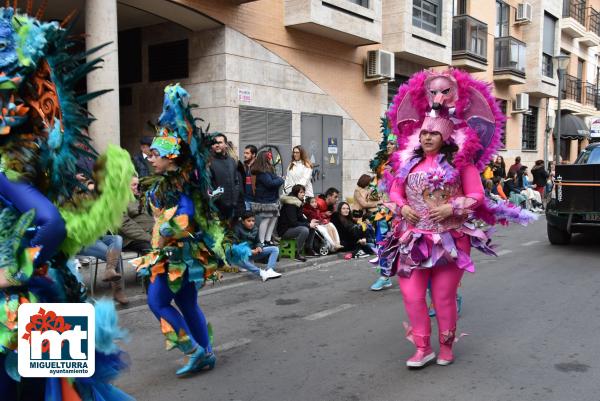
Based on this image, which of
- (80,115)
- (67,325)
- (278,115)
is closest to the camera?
(67,325)

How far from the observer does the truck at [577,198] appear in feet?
32.7

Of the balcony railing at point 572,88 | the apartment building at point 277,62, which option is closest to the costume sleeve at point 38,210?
the apartment building at point 277,62

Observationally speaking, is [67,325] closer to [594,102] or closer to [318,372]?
[318,372]

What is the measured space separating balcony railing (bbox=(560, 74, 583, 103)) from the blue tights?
30.9m

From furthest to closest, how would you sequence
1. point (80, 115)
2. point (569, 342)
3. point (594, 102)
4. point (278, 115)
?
1. point (594, 102)
2. point (278, 115)
3. point (569, 342)
4. point (80, 115)

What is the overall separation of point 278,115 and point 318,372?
9162mm

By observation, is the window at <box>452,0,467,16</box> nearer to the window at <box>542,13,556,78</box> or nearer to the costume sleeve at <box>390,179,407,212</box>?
the window at <box>542,13,556,78</box>

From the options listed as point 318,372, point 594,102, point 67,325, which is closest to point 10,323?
point 67,325

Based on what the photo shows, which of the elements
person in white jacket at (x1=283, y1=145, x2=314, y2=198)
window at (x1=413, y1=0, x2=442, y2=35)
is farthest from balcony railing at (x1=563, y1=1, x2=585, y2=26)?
person in white jacket at (x1=283, y1=145, x2=314, y2=198)

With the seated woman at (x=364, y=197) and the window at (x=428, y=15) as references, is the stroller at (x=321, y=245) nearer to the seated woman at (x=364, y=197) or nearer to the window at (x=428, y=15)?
the seated woman at (x=364, y=197)

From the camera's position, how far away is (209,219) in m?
4.25

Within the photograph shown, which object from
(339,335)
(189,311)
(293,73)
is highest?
(293,73)

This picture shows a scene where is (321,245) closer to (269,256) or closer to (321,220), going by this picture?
(321,220)

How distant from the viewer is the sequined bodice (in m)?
4.33
